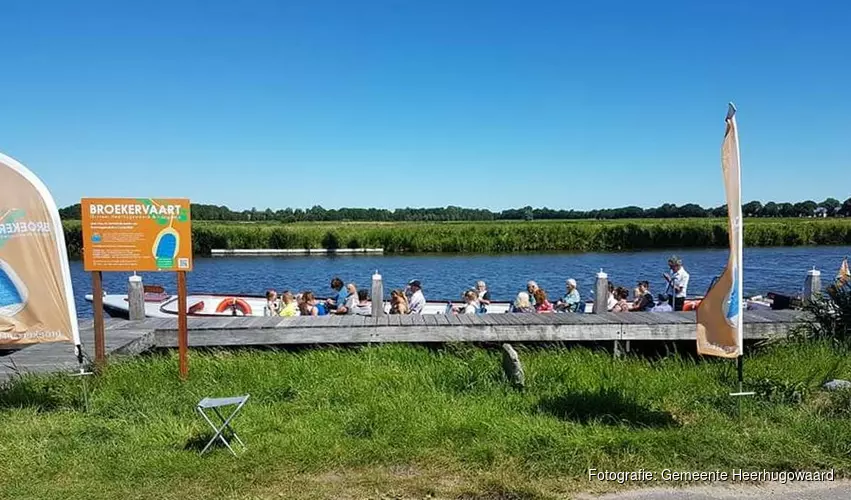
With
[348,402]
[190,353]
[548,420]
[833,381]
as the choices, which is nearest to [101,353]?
[190,353]

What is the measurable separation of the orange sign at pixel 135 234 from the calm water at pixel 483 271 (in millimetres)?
16024

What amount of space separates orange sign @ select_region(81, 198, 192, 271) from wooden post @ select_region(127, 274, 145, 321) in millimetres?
4051

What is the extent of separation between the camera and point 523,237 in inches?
2035

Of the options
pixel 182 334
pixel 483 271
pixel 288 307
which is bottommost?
pixel 483 271

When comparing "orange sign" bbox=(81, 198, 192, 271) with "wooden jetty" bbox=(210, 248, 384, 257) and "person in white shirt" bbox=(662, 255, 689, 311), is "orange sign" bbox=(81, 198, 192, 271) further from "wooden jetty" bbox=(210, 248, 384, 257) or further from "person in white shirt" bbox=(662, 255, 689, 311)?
"wooden jetty" bbox=(210, 248, 384, 257)

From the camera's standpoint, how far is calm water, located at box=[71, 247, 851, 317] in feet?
87.1

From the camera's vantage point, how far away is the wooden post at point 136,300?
9.71 m

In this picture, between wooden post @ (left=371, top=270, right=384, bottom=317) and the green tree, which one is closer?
wooden post @ (left=371, top=270, right=384, bottom=317)

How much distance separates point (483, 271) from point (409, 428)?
29.8 m

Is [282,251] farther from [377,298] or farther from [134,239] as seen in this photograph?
[134,239]

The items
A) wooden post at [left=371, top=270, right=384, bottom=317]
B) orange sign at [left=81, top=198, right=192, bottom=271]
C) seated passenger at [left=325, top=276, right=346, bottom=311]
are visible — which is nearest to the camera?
orange sign at [left=81, top=198, right=192, bottom=271]

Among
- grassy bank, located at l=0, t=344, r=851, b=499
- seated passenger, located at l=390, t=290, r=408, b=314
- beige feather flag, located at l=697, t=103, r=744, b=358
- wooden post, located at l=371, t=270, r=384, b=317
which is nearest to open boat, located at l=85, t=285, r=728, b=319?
seated passenger, located at l=390, t=290, r=408, b=314

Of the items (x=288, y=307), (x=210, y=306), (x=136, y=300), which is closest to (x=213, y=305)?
(x=210, y=306)

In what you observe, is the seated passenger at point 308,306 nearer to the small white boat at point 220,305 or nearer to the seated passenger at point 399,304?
the seated passenger at point 399,304
